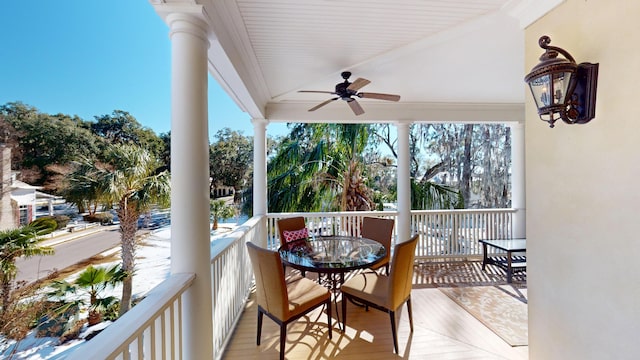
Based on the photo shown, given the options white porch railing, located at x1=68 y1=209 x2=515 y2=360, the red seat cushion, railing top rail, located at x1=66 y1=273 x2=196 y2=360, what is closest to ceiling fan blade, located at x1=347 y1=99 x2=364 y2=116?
the red seat cushion

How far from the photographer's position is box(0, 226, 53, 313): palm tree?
61.4 inches

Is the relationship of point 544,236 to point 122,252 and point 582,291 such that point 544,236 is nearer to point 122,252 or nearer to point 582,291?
point 582,291

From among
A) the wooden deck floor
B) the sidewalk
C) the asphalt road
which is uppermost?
the sidewalk

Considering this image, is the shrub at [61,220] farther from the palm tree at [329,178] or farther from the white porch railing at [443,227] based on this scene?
the palm tree at [329,178]

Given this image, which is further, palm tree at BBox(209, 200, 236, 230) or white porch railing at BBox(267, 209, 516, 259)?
palm tree at BBox(209, 200, 236, 230)

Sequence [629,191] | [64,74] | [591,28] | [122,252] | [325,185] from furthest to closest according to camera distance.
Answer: [325,185] → [122,252] → [64,74] → [591,28] → [629,191]

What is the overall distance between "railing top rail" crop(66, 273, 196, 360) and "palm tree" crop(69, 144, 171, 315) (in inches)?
92.1

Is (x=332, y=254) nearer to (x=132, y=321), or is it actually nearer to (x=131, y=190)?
(x=132, y=321)

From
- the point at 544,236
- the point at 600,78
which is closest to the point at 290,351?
the point at 544,236

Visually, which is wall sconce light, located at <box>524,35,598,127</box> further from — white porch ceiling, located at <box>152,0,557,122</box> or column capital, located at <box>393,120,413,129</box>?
column capital, located at <box>393,120,413,129</box>

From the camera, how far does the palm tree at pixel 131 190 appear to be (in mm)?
3055

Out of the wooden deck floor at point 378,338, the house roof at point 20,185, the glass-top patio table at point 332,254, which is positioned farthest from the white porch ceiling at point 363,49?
the wooden deck floor at point 378,338

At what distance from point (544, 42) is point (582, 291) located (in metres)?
1.36

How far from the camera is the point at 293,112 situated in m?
4.12
